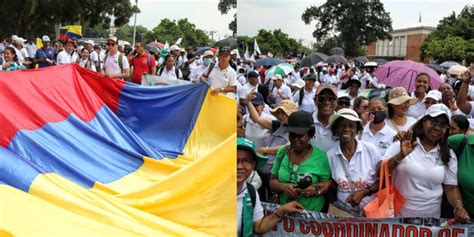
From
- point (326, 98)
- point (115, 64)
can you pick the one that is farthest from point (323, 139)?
point (115, 64)

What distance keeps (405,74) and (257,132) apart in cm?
288

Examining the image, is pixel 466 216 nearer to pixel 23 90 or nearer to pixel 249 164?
pixel 249 164

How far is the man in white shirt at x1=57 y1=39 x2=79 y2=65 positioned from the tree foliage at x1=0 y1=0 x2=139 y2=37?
17260 mm

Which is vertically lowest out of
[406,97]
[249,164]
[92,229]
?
[92,229]

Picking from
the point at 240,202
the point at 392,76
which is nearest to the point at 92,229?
the point at 240,202

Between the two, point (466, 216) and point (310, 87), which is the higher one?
point (310, 87)

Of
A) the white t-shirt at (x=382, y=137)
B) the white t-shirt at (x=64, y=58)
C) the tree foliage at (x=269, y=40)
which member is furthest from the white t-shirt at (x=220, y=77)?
the white t-shirt at (x=64, y=58)

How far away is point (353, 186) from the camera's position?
304 cm

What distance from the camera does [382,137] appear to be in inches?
154

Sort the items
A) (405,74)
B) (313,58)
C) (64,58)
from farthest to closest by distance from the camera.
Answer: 1. (64,58)
2. (313,58)
3. (405,74)

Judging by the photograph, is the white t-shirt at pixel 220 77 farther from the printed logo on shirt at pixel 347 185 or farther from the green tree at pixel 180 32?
the green tree at pixel 180 32

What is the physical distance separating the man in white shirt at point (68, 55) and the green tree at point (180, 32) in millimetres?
33391

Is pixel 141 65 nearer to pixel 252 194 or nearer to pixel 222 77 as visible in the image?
pixel 222 77

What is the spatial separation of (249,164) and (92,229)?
110 cm
